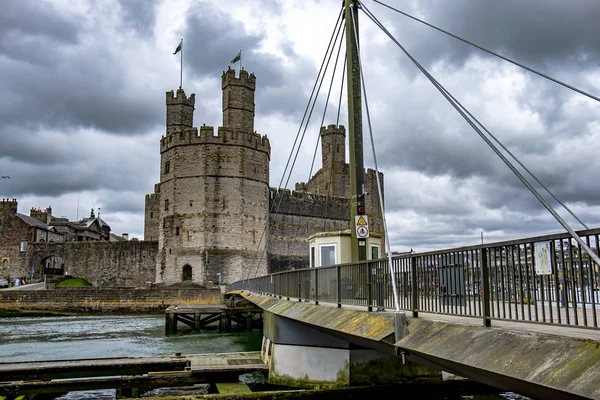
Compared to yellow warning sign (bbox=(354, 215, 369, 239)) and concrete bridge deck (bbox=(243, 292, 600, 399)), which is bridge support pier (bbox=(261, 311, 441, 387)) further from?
concrete bridge deck (bbox=(243, 292, 600, 399))

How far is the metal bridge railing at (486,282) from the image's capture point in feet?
12.5

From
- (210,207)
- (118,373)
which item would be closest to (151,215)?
(210,207)

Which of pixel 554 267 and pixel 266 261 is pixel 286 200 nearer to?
pixel 266 261

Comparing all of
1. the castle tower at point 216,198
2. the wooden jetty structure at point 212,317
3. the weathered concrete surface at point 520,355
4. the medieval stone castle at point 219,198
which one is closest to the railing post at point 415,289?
the weathered concrete surface at point 520,355

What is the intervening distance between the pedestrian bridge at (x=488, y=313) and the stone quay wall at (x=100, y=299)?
92.9 feet

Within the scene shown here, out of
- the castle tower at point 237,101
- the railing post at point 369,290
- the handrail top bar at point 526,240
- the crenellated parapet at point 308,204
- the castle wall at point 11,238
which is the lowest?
the railing post at point 369,290

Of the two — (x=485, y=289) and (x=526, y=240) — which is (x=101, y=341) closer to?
(x=485, y=289)

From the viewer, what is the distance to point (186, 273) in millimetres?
40812

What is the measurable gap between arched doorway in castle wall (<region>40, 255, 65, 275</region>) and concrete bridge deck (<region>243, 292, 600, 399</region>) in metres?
50.4

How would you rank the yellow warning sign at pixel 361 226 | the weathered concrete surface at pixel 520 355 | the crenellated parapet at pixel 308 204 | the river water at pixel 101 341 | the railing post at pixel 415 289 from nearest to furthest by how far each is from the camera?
the weathered concrete surface at pixel 520 355, the railing post at pixel 415 289, the yellow warning sign at pixel 361 226, the river water at pixel 101 341, the crenellated parapet at pixel 308 204

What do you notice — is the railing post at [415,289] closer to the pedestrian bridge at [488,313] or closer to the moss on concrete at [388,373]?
the pedestrian bridge at [488,313]

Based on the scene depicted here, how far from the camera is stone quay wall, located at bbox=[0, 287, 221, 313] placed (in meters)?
35.6

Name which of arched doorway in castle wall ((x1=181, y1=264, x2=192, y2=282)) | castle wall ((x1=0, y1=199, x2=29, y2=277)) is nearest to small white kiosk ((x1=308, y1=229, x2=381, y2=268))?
arched doorway in castle wall ((x1=181, y1=264, x2=192, y2=282))

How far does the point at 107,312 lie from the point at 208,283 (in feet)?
23.4
